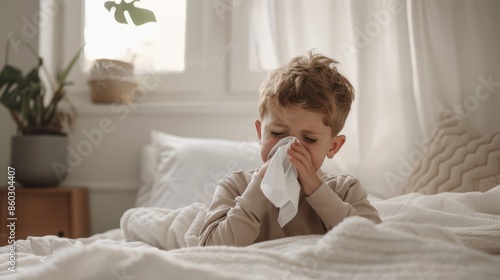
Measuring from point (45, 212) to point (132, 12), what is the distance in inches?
36.4

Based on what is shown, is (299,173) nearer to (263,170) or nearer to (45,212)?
(263,170)

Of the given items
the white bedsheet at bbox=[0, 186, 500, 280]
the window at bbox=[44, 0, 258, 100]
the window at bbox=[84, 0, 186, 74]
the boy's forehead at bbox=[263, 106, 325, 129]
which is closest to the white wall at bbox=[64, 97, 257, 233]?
the window at bbox=[44, 0, 258, 100]

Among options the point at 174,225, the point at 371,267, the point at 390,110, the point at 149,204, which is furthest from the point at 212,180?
the point at 371,267

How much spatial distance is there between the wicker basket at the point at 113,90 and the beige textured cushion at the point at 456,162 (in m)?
1.33

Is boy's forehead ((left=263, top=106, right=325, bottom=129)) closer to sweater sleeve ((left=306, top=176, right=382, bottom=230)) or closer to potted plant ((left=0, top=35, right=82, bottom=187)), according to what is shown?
sweater sleeve ((left=306, top=176, right=382, bottom=230))

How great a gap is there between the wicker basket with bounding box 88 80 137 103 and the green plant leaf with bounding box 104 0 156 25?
1.91 feet

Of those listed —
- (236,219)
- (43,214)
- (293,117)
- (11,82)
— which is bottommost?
(43,214)

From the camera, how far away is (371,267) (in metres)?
0.63

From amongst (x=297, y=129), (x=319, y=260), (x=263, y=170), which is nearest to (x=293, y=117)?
(x=297, y=129)

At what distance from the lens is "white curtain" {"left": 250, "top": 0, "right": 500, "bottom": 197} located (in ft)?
5.98

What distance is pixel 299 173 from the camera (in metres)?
1.05

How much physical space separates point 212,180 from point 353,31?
30.4 inches

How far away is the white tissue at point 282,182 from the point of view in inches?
39.2

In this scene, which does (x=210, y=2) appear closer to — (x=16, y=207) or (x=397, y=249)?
(x=16, y=207)
